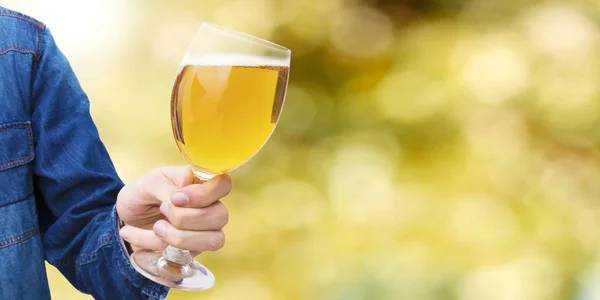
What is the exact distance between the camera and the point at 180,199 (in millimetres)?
751

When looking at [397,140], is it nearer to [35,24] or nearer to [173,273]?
[35,24]

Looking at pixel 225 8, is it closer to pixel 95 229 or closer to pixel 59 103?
pixel 59 103

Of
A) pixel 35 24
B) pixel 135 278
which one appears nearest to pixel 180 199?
pixel 135 278

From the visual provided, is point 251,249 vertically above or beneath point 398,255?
beneath

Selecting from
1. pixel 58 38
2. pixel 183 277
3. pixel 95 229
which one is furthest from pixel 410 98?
pixel 183 277

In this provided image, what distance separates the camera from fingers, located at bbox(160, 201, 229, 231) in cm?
75

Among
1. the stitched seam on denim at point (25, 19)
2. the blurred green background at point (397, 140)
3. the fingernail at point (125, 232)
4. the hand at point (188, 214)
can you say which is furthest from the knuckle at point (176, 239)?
the blurred green background at point (397, 140)

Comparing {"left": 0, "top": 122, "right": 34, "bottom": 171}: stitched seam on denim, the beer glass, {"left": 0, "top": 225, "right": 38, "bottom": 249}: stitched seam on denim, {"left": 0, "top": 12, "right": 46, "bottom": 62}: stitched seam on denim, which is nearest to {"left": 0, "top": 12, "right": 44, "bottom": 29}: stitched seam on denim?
{"left": 0, "top": 12, "right": 46, "bottom": 62}: stitched seam on denim

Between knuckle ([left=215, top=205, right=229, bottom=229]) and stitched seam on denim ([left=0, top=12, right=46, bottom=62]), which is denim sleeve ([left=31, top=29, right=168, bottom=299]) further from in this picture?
knuckle ([left=215, top=205, right=229, bottom=229])

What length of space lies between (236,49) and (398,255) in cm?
118

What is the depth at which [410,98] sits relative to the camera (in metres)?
1.76

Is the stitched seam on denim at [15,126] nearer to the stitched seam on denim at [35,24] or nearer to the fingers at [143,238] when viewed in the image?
the stitched seam on denim at [35,24]

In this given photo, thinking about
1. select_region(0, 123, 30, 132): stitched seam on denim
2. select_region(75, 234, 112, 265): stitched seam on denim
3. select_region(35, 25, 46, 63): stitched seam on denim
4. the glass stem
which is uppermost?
select_region(35, 25, 46, 63): stitched seam on denim

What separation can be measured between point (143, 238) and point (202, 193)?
0.12 metres
